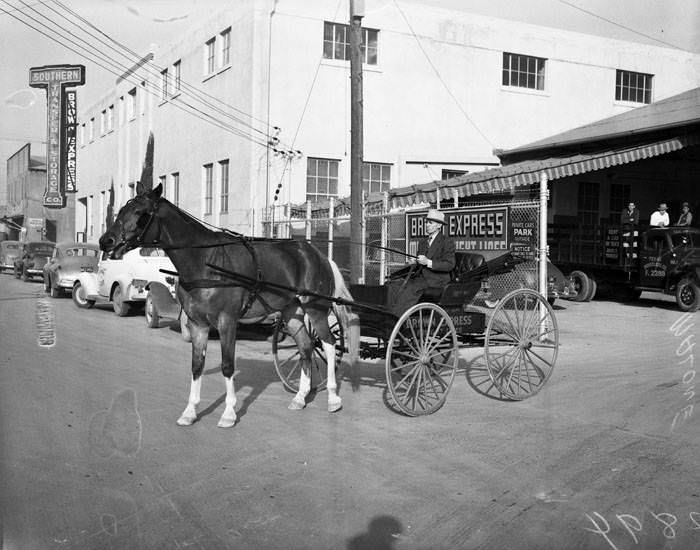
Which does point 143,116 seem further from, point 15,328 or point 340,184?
point 340,184

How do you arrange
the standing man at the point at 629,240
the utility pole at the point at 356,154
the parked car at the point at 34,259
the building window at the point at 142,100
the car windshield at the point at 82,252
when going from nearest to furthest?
the building window at the point at 142,100
the car windshield at the point at 82,252
the utility pole at the point at 356,154
the standing man at the point at 629,240
the parked car at the point at 34,259

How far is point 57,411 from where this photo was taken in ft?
21.2

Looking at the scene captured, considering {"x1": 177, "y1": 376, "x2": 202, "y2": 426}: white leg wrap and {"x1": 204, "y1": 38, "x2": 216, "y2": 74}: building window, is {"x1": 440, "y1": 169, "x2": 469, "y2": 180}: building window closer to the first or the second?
{"x1": 204, "y1": 38, "x2": 216, "y2": 74}: building window

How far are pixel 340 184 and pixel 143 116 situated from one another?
42.8 ft

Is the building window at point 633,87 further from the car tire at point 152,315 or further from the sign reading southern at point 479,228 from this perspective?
the car tire at point 152,315

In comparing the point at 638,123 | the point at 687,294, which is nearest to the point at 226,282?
the point at 687,294

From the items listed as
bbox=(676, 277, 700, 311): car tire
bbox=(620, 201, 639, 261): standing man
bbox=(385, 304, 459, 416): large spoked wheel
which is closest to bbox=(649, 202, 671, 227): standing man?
bbox=(620, 201, 639, 261): standing man

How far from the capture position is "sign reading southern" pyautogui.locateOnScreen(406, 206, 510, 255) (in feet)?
39.2

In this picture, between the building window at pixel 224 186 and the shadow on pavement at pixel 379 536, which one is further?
the building window at pixel 224 186

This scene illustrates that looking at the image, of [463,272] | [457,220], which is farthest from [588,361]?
[457,220]

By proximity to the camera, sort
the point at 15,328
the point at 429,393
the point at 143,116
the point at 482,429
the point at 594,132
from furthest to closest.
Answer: the point at 594,132, the point at 15,328, the point at 143,116, the point at 429,393, the point at 482,429

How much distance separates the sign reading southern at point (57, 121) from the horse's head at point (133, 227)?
489 millimetres

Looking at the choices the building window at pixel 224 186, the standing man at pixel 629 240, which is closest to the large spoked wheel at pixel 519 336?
the standing man at pixel 629 240

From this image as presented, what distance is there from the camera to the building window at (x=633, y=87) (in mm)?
26578
